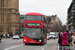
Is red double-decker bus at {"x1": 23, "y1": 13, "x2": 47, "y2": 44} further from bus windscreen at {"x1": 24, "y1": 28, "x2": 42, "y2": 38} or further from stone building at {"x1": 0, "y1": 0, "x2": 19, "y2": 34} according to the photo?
stone building at {"x1": 0, "y1": 0, "x2": 19, "y2": 34}

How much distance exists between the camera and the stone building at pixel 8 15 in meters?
89.7

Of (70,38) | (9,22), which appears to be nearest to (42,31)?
(70,38)

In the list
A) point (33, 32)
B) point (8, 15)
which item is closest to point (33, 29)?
point (33, 32)

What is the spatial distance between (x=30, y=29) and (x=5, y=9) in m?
66.2

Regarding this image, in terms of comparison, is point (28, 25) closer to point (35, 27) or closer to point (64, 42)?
point (35, 27)

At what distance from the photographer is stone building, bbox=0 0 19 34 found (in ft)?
294

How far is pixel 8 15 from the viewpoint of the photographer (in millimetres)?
90812

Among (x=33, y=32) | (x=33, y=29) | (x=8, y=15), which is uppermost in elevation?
(x=8, y=15)

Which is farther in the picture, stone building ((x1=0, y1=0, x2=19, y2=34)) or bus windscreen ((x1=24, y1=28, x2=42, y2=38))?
stone building ((x1=0, y1=0, x2=19, y2=34))

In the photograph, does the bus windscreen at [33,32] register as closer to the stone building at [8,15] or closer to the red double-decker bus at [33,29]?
the red double-decker bus at [33,29]

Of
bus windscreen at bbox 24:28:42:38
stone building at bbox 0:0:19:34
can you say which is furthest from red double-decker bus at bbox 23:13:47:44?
stone building at bbox 0:0:19:34

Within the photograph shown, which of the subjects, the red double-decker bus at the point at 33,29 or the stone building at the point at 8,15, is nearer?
the red double-decker bus at the point at 33,29

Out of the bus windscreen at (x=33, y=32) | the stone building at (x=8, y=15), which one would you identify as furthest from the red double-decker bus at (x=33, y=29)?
the stone building at (x=8, y=15)

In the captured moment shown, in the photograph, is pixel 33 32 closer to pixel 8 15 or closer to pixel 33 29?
pixel 33 29
